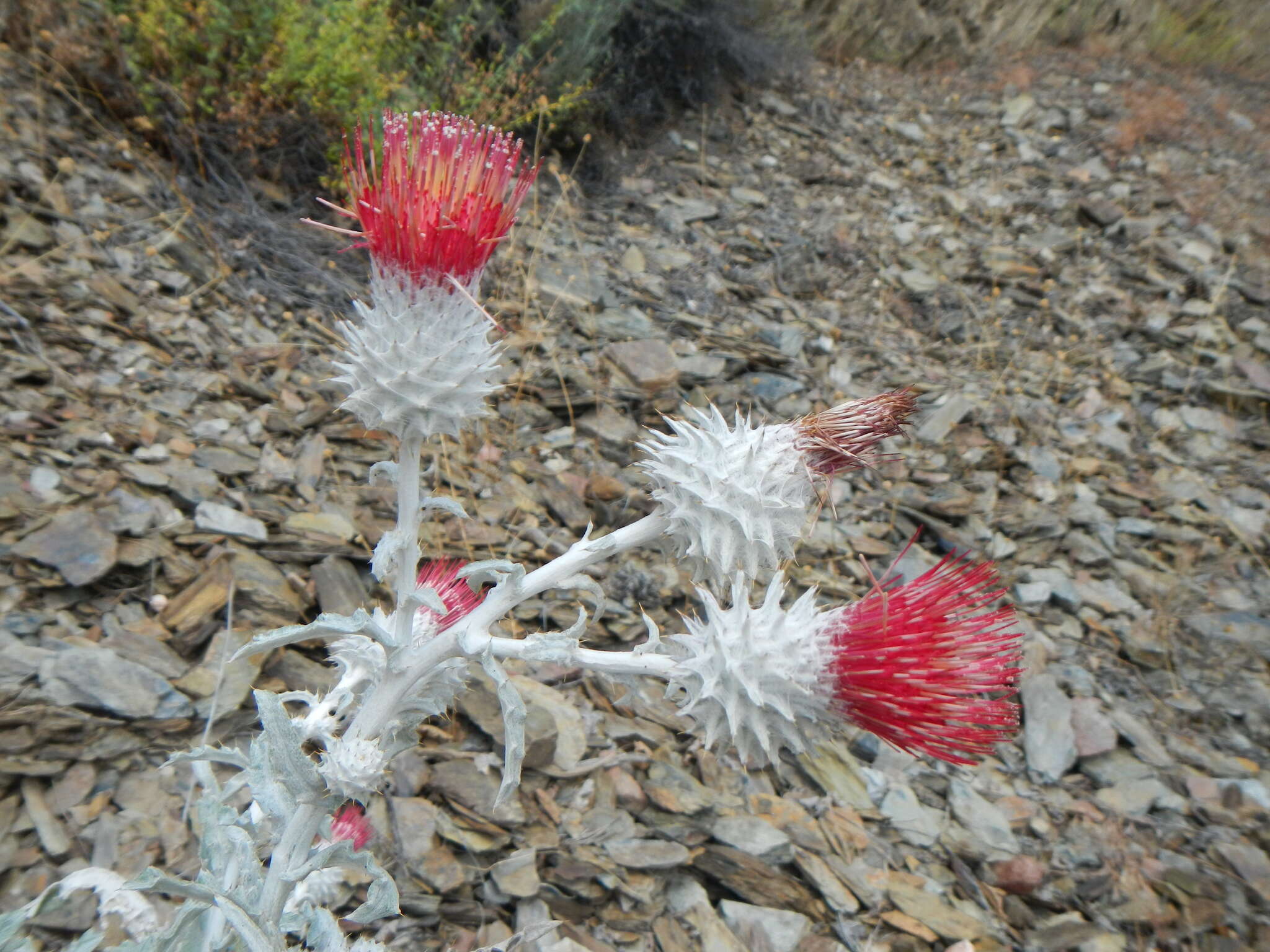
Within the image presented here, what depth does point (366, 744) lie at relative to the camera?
5.32 ft

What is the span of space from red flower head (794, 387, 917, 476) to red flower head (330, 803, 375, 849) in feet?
4.86

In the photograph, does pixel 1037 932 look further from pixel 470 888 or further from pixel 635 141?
pixel 635 141

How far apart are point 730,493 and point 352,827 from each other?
1.40 m

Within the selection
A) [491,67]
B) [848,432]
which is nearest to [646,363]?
[491,67]

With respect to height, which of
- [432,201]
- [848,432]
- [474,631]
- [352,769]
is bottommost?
[352,769]

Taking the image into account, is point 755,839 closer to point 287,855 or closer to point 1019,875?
point 1019,875

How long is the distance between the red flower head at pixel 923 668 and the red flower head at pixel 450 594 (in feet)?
2.98

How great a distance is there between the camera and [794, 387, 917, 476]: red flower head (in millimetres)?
1910

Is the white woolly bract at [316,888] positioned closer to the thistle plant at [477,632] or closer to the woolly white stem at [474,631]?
the thistle plant at [477,632]

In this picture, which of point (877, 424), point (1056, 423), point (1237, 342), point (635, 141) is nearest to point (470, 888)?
point (877, 424)

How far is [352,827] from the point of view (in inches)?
87.4

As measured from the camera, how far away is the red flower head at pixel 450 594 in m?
2.02

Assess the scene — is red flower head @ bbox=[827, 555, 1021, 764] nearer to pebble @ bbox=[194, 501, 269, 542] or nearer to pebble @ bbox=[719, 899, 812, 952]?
pebble @ bbox=[719, 899, 812, 952]

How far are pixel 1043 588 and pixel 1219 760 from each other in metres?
1.13
